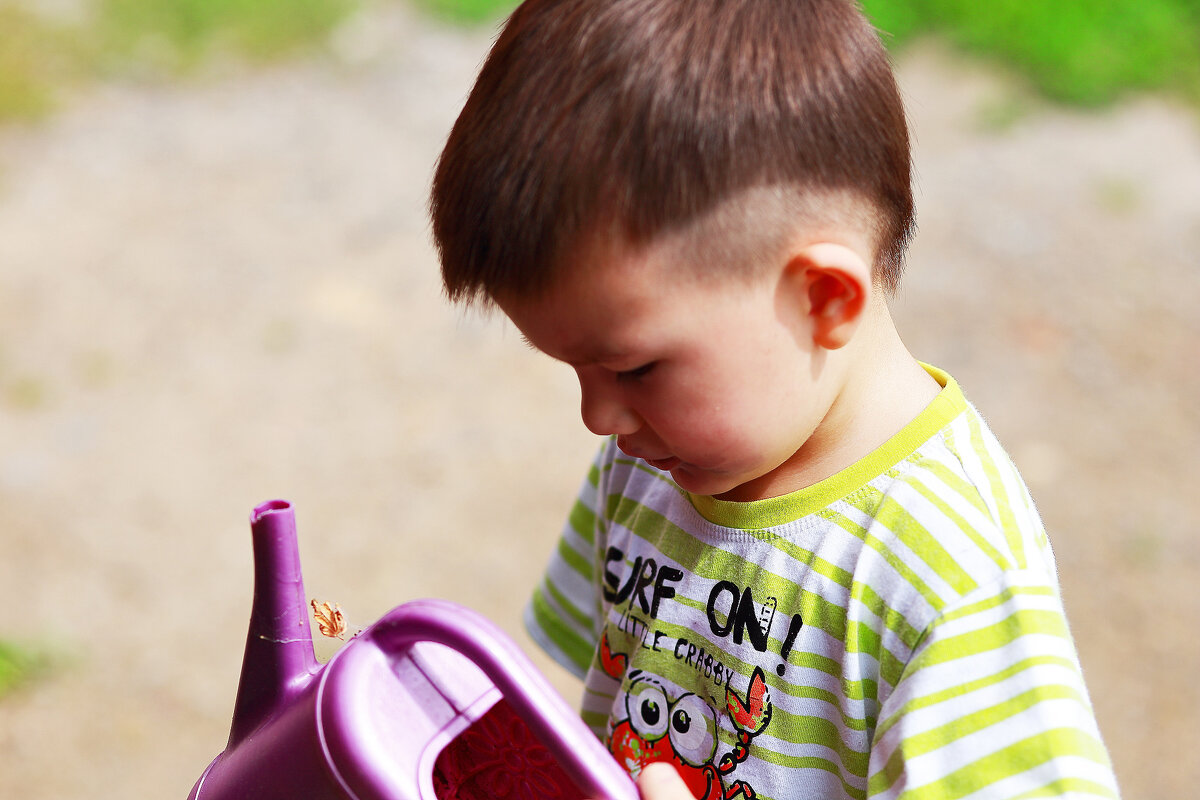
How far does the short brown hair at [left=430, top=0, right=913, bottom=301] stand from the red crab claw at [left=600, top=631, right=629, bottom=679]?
1.24ft

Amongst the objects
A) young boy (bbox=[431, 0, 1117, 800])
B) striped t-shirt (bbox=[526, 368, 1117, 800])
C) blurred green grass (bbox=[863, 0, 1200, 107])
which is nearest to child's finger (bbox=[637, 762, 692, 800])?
young boy (bbox=[431, 0, 1117, 800])

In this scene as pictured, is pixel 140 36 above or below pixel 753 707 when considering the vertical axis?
above

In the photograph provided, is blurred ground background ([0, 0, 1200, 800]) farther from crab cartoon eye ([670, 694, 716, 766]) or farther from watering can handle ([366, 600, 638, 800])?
watering can handle ([366, 600, 638, 800])

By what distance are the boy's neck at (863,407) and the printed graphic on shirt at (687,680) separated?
0.10 meters

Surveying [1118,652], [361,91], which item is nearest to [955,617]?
[1118,652]

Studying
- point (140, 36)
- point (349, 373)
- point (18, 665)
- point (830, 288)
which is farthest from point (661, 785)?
point (140, 36)

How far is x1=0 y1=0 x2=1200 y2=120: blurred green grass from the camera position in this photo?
3.65m

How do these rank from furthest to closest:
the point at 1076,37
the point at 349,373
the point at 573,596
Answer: the point at 1076,37 < the point at 349,373 < the point at 573,596

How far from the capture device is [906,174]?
2.97 feet

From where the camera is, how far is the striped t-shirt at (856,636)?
2.55ft

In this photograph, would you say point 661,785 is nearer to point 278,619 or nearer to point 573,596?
point 278,619

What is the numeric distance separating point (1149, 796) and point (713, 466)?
1391 millimetres

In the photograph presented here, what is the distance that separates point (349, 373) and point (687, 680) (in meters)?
1.95

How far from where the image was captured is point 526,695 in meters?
0.83
